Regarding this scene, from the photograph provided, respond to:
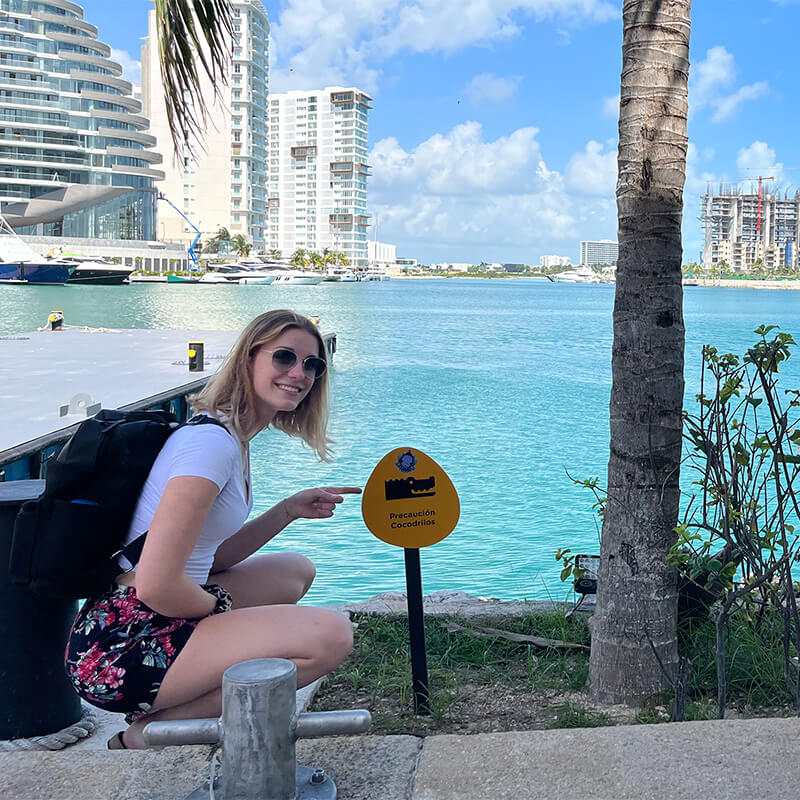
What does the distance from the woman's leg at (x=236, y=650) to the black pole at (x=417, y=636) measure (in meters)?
0.36

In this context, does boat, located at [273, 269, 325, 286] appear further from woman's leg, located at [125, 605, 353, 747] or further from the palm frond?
woman's leg, located at [125, 605, 353, 747]

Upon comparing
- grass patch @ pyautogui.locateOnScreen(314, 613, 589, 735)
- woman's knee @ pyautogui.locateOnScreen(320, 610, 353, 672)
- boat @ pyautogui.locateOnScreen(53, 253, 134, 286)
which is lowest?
grass patch @ pyautogui.locateOnScreen(314, 613, 589, 735)

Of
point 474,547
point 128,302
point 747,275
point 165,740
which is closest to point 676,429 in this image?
point 165,740

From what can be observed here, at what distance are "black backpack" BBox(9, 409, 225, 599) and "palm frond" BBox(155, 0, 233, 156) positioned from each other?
1077mm

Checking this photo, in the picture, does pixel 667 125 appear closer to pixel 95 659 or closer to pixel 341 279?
pixel 95 659

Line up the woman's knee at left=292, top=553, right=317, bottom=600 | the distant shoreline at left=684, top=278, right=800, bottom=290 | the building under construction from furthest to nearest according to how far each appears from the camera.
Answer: the building under construction, the distant shoreline at left=684, top=278, right=800, bottom=290, the woman's knee at left=292, top=553, right=317, bottom=600

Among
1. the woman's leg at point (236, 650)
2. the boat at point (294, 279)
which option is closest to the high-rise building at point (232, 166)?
the boat at point (294, 279)

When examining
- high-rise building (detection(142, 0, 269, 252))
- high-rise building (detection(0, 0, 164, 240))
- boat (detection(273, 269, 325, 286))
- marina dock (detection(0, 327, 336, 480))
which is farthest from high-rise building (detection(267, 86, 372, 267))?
marina dock (detection(0, 327, 336, 480))

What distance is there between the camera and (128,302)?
175ft

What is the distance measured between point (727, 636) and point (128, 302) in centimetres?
5338

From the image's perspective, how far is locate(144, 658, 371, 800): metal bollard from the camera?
184cm

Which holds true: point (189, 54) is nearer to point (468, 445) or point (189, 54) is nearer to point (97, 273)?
point (468, 445)

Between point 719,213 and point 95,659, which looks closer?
point 95,659

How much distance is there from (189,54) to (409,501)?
1.64 m
